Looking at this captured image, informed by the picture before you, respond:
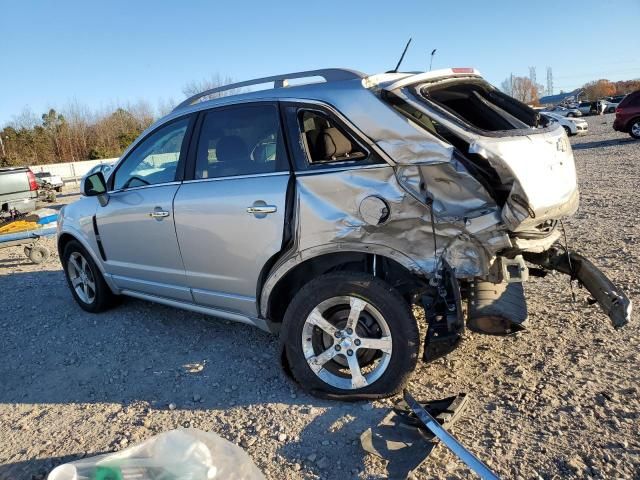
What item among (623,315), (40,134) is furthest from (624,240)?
(40,134)

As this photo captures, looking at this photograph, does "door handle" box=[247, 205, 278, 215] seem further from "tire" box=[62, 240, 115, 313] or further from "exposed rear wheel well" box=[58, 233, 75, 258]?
"exposed rear wheel well" box=[58, 233, 75, 258]

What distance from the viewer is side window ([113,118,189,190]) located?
409 centimetres

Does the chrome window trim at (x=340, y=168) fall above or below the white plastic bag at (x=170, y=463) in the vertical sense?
above

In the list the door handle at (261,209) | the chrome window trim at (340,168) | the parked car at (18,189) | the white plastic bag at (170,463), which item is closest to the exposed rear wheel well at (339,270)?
the door handle at (261,209)

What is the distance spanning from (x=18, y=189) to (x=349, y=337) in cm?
1085

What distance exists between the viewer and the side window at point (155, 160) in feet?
13.4

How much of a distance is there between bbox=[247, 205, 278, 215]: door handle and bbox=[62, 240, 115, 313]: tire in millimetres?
2435

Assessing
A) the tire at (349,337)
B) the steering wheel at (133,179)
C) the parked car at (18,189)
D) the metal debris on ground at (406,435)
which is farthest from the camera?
the parked car at (18,189)

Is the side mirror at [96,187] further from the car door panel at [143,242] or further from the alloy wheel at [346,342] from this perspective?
the alloy wheel at [346,342]

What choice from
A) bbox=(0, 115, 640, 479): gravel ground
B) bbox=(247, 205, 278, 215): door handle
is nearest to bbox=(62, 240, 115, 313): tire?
bbox=(0, 115, 640, 479): gravel ground

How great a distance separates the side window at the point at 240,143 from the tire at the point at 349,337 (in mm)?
903

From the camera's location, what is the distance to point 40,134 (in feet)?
126

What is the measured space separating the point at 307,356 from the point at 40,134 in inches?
1652

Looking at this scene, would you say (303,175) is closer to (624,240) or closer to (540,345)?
Result: (540,345)
